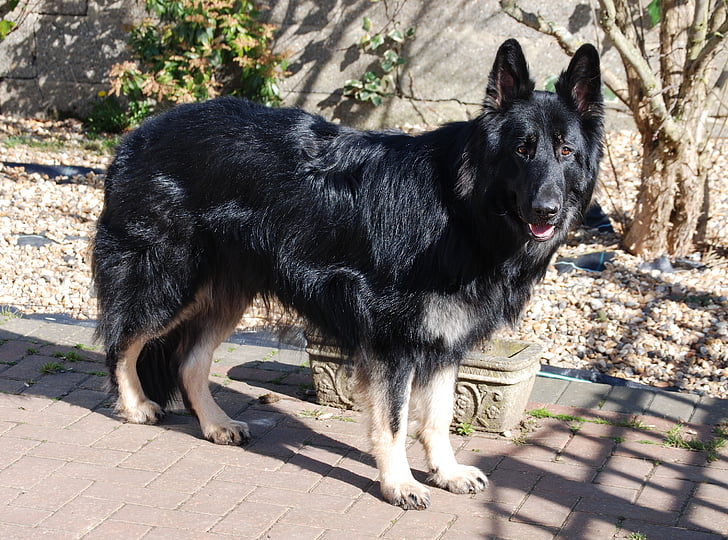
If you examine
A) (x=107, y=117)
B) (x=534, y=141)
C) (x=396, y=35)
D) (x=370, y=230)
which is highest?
(x=396, y=35)

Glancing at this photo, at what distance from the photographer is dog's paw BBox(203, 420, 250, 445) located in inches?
166

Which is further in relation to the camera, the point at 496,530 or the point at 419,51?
the point at 419,51

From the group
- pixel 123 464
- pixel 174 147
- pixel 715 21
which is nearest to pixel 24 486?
pixel 123 464

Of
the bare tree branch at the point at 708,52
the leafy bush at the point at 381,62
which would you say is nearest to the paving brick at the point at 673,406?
the bare tree branch at the point at 708,52

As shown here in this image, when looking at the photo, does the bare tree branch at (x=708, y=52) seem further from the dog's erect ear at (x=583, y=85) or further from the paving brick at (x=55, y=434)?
the paving brick at (x=55, y=434)

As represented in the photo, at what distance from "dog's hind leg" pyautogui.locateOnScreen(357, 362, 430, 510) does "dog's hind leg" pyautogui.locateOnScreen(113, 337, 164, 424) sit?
4.29 feet

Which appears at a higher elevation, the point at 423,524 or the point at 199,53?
the point at 199,53

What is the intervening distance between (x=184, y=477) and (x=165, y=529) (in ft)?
1.62

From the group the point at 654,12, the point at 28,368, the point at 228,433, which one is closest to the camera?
the point at 228,433

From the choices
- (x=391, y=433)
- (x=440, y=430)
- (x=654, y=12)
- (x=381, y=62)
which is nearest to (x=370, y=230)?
(x=391, y=433)

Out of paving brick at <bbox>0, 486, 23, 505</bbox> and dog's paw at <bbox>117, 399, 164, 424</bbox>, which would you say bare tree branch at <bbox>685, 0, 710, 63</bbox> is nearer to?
dog's paw at <bbox>117, 399, 164, 424</bbox>

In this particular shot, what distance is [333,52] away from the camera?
9258 millimetres

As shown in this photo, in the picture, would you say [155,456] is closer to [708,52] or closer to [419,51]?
[708,52]

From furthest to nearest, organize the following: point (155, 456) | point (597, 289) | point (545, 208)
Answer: point (597, 289)
point (155, 456)
point (545, 208)
